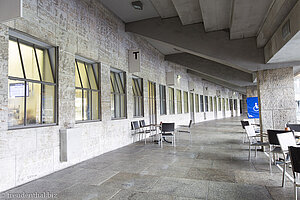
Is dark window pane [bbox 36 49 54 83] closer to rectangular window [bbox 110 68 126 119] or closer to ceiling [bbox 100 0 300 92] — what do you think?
rectangular window [bbox 110 68 126 119]

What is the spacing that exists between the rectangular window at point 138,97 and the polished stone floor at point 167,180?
145 inches

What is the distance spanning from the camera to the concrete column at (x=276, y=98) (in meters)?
5.55

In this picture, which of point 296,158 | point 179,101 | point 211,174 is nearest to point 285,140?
point 296,158

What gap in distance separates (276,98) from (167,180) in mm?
4342

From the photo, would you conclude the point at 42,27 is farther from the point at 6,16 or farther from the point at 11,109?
the point at 11,109

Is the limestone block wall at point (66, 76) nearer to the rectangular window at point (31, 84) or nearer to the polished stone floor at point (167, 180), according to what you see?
the rectangular window at point (31, 84)

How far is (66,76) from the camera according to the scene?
4582 millimetres

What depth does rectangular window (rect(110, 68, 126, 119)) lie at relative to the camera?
6.93 meters

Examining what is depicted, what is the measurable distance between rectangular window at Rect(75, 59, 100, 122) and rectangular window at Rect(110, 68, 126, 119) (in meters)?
0.99

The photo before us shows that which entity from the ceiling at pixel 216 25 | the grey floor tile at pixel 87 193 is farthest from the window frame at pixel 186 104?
the grey floor tile at pixel 87 193

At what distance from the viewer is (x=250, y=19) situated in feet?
14.7

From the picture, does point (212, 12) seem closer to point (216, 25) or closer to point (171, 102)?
point (216, 25)

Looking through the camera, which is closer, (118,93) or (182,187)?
A: (182,187)

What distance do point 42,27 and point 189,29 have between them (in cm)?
437
